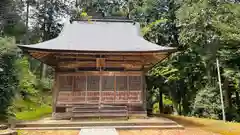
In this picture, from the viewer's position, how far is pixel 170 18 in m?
20.2

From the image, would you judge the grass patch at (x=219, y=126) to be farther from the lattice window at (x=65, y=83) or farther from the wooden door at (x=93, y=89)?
the lattice window at (x=65, y=83)

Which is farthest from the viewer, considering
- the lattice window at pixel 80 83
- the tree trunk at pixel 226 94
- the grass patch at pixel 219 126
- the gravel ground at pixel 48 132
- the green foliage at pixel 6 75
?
the tree trunk at pixel 226 94

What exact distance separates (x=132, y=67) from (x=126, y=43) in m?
1.31

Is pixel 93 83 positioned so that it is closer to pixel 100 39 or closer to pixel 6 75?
pixel 100 39

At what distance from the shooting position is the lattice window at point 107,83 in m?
10.9

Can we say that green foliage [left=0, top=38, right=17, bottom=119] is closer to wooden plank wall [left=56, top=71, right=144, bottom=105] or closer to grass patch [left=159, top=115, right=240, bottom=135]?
wooden plank wall [left=56, top=71, right=144, bottom=105]

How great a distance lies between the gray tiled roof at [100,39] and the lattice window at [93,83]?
1462mm

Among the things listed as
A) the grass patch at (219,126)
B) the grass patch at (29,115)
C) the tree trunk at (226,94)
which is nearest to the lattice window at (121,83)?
the grass patch at (219,126)

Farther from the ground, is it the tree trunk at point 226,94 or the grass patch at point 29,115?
the tree trunk at point 226,94

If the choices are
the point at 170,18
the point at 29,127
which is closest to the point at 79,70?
the point at 29,127

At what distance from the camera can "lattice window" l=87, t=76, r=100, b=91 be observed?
35.6 feet

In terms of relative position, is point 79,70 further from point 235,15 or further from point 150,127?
point 235,15

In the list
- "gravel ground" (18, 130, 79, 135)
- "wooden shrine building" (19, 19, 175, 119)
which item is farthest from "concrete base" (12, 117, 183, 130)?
"wooden shrine building" (19, 19, 175, 119)

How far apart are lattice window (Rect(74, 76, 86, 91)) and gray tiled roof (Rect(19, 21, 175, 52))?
148cm
